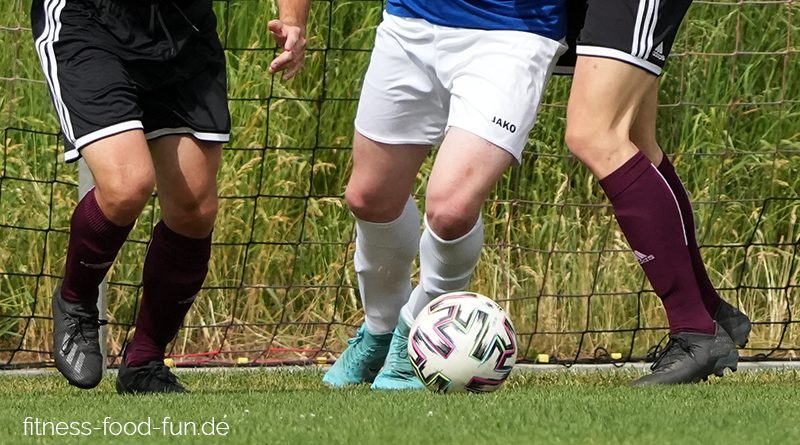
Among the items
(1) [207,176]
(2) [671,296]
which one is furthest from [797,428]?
(1) [207,176]

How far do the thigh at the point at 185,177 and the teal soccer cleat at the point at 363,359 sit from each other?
71cm

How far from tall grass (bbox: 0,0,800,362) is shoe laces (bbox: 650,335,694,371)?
1.65m

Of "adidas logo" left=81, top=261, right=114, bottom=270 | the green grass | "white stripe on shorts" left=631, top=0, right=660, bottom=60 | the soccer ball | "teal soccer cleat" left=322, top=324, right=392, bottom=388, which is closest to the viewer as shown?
the green grass

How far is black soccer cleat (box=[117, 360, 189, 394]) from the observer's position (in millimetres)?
4938

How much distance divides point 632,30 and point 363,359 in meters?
1.50

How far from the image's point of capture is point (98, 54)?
15.2 feet

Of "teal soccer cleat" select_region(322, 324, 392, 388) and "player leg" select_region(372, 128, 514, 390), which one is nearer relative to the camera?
"player leg" select_region(372, 128, 514, 390)

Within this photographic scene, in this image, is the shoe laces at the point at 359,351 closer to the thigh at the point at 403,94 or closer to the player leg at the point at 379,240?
the player leg at the point at 379,240

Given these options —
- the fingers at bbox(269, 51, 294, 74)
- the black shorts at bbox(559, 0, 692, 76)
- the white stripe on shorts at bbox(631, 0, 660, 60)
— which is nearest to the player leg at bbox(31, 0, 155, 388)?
the fingers at bbox(269, 51, 294, 74)

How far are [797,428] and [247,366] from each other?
9.73 ft

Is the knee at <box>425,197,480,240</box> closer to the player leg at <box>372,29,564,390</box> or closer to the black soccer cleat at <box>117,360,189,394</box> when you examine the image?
the player leg at <box>372,29,564,390</box>

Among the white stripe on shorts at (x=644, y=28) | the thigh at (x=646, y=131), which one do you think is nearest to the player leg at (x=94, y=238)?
the white stripe on shorts at (x=644, y=28)

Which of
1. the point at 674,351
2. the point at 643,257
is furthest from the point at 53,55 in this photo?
the point at 674,351

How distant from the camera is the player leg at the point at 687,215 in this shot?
16.2ft
